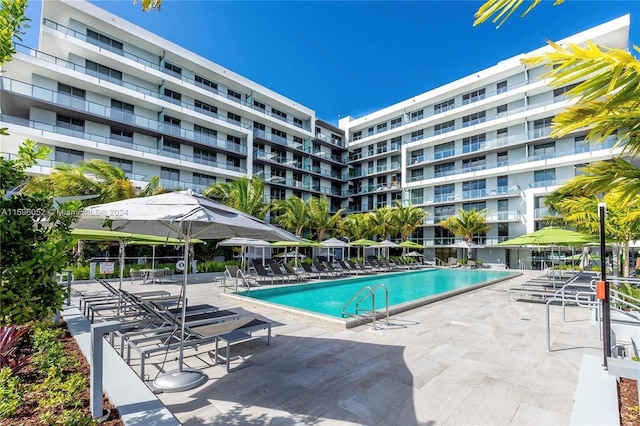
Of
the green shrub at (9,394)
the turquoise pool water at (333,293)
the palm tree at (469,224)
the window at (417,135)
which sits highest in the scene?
the window at (417,135)

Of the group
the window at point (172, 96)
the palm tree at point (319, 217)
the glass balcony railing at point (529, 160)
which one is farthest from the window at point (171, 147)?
the glass balcony railing at point (529, 160)

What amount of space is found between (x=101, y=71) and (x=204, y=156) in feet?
32.7

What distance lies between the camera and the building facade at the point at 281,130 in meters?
22.8

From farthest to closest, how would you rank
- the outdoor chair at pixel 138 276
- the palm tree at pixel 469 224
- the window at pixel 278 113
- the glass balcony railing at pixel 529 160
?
the window at pixel 278 113 → the palm tree at pixel 469 224 → the glass balcony railing at pixel 529 160 → the outdoor chair at pixel 138 276

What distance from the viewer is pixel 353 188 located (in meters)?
46.3

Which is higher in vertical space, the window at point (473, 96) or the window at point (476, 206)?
the window at point (473, 96)

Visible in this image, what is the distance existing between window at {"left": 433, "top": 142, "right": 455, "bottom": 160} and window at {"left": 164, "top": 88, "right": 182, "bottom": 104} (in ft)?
90.5

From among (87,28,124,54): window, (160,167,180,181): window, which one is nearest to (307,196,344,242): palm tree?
(160,167,180,181): window

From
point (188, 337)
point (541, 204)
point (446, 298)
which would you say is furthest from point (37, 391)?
point (541, 204)

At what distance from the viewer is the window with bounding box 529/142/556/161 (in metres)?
30.1

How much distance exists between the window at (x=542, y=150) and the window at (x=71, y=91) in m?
38.5

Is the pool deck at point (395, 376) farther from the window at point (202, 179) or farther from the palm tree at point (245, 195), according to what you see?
the window at point (202, 179)

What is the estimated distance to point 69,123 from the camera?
2330 cm

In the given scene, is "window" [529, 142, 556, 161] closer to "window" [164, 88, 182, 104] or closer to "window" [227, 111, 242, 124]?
"window" [227, 111, 242, 124]
